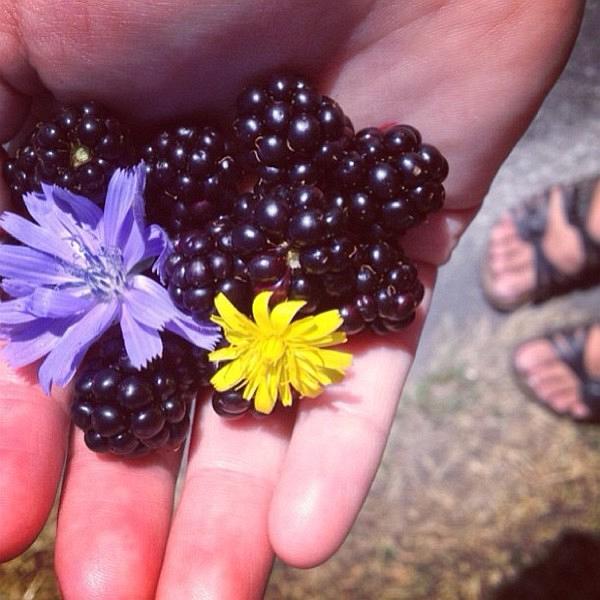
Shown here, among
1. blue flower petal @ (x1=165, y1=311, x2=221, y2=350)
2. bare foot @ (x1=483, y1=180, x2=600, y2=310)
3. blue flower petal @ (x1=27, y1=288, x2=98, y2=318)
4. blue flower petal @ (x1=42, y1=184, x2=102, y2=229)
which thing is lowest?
blue flower petal @ (x1=27, y1=288, x2=98, y2=318)

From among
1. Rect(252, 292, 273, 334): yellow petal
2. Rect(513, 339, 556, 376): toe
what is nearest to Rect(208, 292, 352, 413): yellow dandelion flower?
Rect(252, 292, 273, 334): yellow petal

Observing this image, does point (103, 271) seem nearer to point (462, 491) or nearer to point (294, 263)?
point (294, 263)

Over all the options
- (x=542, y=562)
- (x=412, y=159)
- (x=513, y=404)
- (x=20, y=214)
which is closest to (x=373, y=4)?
(x=412, y=159)

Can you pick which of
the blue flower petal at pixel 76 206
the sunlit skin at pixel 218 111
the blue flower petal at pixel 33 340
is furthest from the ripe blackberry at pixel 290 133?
the blue flower petal at pixel 33 340

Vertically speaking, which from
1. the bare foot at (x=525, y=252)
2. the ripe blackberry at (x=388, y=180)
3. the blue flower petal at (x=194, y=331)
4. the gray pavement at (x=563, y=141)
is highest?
the gray pavement at (x=563, y=141)

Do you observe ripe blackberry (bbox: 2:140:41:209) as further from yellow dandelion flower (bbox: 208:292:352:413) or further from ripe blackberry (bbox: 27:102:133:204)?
yellow dandelion flower (bbox: 208:292:352:413)

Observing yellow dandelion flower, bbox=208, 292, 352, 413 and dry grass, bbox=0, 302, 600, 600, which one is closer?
yellow dandelion flower, bbox=208, 292, 352, 413

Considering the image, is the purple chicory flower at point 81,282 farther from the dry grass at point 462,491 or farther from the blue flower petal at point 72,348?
the dry grass at point 462,491
